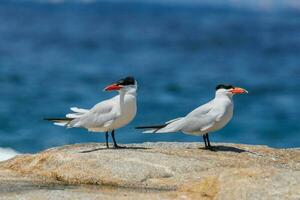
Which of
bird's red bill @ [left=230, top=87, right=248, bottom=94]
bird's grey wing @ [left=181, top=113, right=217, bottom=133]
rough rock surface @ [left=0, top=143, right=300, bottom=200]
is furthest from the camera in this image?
bird's red bill @ [left=230, top=87, right=248, bottom=94]

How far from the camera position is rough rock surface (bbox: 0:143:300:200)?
816cm

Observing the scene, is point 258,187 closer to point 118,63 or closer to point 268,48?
point 118,63

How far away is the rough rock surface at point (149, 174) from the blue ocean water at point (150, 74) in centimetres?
1135

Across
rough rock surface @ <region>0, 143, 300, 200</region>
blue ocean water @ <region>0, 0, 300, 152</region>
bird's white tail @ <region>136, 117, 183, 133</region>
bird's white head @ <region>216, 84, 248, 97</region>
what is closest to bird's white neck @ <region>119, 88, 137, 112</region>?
rough rock surface @ <region>0, 143, 300, 200</region>

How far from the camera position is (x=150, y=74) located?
47031 mm

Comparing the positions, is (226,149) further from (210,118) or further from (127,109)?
(127,109)

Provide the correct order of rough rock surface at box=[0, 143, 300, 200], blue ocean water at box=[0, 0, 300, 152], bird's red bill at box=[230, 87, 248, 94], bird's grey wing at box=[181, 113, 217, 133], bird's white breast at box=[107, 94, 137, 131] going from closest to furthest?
rough rock surface at box=[0, 143, 300, 200], bird's white breast at box=[107, 94, 137, 131], bird's grey wing at box=[181, 113, 217, 133], bird's red bill at box=[230, 87, 248, 94], blue ocean water at box=[0, 0, 300, 152]

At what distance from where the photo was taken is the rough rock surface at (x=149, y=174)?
8156mm

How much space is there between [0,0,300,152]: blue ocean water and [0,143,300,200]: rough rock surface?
11.4 m

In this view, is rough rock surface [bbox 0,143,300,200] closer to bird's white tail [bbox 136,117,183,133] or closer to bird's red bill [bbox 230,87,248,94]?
bird's white tail [bbox 136,117,183,133]

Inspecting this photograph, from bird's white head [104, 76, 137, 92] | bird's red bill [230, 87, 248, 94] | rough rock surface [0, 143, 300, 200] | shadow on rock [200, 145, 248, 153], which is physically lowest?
rough rock surface [0, 143, 300, 200]

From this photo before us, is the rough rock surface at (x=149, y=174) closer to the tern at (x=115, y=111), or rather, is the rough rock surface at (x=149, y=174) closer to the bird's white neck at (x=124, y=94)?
the tern at (x=115, y=111)

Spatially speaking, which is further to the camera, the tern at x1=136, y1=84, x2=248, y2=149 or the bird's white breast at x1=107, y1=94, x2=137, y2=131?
the tern at x1=136, y1=84, x2=248, y2=149

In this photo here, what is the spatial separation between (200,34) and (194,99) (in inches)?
2202
